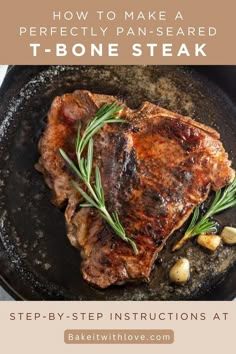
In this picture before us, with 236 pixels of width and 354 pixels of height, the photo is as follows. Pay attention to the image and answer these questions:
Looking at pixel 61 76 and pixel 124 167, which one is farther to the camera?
pixel 61 76

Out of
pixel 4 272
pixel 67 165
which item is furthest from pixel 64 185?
pixel 4 272

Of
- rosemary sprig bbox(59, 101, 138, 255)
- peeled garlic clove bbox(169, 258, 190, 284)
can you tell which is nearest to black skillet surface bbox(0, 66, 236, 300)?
peeled garlic clove bbox(169, 258, 190, 284)

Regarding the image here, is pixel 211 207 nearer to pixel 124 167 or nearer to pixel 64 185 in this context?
pixel 124 167

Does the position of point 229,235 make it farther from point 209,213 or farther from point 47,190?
point 47,190

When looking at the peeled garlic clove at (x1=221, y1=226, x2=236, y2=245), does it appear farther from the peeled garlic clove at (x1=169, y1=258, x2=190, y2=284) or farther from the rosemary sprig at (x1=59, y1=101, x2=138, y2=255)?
the rosemary sprig at (x1=59, y1=101, x2=138, y2=255)

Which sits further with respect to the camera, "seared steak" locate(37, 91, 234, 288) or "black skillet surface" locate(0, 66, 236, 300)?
"black skillet surface" locate(0, 66, 236, 300)
